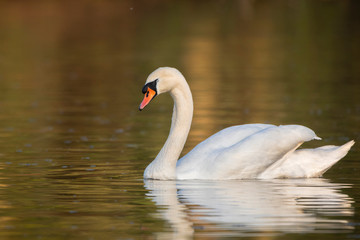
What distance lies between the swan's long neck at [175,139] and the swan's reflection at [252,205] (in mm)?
163

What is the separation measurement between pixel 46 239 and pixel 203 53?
30.7 meters

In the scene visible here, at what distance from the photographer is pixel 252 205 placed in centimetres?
1207

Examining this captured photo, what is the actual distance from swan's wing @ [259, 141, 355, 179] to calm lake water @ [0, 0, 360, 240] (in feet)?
0.56

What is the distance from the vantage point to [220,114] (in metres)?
21.8

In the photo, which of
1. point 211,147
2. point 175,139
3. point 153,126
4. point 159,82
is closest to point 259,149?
point 211,147

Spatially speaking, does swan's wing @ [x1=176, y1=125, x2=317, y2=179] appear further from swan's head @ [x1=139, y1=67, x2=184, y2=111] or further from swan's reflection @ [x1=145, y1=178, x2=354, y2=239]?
swan's head @ [x1=139, y1=67, x2=184, y2=111]

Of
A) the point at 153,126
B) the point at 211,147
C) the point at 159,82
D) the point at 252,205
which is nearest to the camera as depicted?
the point at 252,205

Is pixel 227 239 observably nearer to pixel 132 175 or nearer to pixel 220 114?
pixel 132 175

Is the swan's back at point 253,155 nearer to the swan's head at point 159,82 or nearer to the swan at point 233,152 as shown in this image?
the swan at point 233,152

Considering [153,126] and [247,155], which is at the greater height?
[247,155]

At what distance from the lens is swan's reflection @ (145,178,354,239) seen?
35.8 feet

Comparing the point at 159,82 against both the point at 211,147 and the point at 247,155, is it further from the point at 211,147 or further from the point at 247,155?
the point at 247,155

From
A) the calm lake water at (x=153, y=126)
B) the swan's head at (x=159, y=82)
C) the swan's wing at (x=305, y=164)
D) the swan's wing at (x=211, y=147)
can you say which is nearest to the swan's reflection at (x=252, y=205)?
the calm lake water at (x=153, y=126)

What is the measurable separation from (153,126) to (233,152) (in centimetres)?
643
